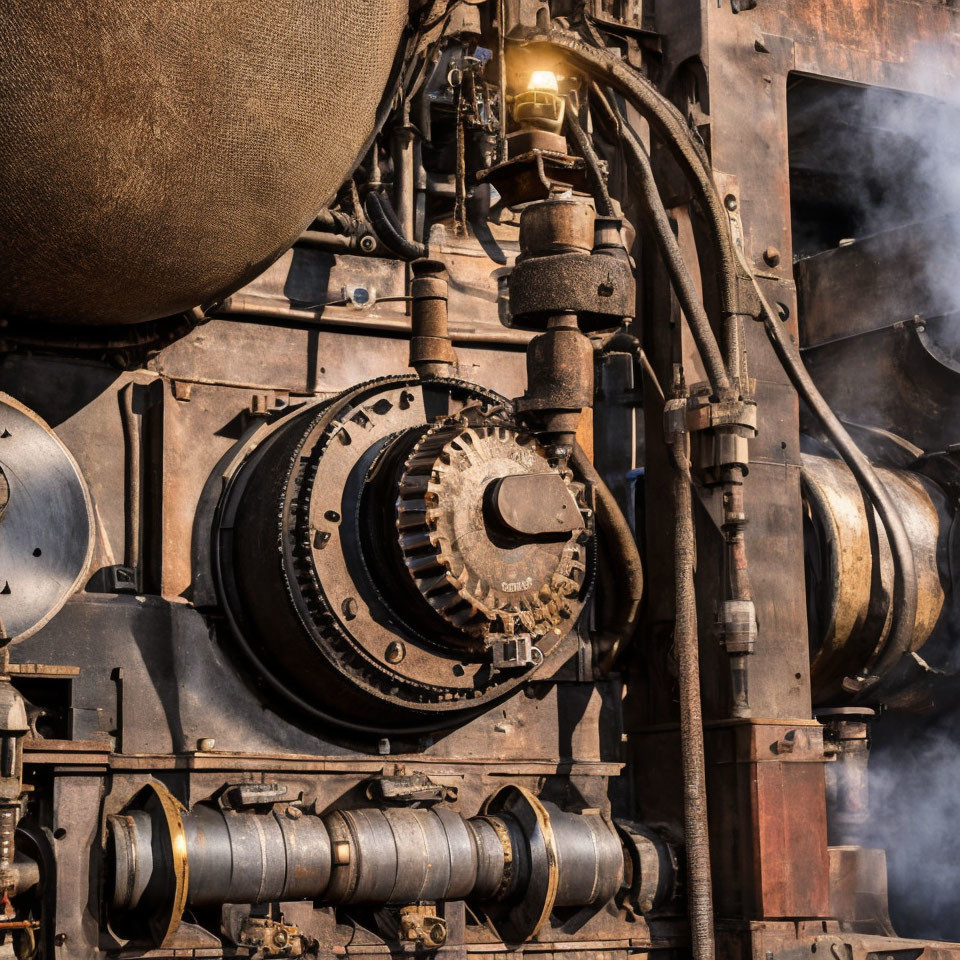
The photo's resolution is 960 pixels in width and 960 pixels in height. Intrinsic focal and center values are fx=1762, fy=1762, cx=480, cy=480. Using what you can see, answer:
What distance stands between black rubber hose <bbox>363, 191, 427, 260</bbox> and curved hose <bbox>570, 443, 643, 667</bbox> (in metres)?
0.98

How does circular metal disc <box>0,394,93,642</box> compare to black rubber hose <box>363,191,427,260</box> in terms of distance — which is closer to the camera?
circular metal disc <box>0,394,93,642</box>

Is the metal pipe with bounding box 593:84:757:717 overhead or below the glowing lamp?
below

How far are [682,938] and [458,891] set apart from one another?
108 cm

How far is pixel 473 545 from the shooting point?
5.83 meters

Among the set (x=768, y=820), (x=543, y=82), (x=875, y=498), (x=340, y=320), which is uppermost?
(x=543, y=82)

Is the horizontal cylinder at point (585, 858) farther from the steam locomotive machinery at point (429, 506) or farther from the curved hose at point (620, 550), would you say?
the curved hose at point (620, 550)

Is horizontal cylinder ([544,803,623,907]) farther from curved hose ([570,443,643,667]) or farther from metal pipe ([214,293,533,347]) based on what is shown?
metal pipe ([214,293,533,347])

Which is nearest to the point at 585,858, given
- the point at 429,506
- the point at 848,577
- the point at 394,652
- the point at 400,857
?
the point at 400,857

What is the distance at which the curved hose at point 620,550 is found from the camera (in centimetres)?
664

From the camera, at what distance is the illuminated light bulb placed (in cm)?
657

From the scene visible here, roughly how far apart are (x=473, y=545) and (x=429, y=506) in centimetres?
21

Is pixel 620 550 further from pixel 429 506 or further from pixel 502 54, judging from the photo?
pixel 502 54

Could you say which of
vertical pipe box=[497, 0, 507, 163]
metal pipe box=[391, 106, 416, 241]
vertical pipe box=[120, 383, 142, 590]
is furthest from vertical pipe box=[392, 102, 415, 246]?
vertical pipe box=[120, 383, 142, 590]

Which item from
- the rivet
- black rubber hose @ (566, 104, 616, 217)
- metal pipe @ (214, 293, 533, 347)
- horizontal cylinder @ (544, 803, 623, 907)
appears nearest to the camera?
the rivet
